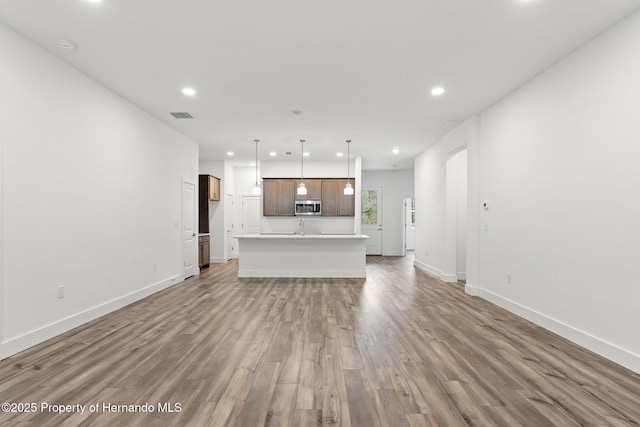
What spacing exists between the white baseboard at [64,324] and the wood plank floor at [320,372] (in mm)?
98

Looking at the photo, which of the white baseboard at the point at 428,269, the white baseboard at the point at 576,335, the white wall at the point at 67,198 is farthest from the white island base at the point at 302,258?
the white baseboard at the point at 576,335

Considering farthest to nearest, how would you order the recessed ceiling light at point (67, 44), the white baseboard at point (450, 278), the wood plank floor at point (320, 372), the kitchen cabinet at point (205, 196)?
the kitchen cabinet at point (205, 196), the white baseboard at point (450, 278), the recessed ceiling light at point (67, 44), the wood plank floor at point (320, 372)

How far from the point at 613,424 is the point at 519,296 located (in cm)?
245

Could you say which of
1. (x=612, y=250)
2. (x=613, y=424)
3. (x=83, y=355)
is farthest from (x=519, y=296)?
(x=83, y=355)

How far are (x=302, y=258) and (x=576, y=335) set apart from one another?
4844 mm

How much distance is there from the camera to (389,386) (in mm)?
2387

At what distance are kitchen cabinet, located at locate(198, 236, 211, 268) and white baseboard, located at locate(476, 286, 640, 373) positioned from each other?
6.35 metres

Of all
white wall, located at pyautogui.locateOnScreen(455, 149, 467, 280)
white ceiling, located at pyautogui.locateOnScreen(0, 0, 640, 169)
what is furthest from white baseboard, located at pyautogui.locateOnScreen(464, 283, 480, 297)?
white ceiling, located at pyautogui.locateOnScreen(0, 0, 640, 169)

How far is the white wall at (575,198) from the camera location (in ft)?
9.14

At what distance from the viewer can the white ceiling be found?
107 inches

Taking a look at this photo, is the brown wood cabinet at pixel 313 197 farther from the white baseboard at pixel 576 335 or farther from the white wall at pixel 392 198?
the white baseboard at pixel 576 335

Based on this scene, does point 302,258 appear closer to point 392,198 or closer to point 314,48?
point 314,48

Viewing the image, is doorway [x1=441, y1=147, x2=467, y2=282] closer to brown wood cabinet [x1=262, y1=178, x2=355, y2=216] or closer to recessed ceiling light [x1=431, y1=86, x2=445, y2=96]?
recessed ceiling light [x1=431, y1=86, x2=445, y2=96]

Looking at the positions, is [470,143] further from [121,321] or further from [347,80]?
[121,321]
